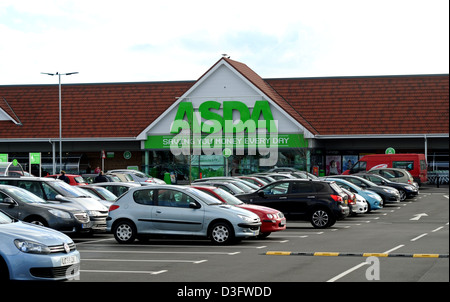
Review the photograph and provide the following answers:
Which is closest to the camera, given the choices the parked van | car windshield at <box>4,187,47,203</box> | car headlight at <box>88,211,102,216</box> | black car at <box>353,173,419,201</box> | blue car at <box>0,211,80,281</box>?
blue car at <box>0,211,80,281</box>

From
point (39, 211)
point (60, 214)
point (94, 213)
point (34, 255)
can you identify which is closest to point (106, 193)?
point (94, 213)

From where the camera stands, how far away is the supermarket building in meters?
56.9

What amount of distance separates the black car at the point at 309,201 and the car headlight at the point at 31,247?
14.4m

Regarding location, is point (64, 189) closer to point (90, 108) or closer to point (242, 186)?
point (242, 186)

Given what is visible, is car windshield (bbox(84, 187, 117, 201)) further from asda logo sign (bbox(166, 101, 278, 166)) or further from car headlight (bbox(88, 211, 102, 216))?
asda logo sign (bbox(166, 101, 278, 166))

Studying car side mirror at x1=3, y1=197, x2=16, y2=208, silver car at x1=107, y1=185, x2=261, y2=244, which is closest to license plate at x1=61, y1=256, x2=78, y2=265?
car side mirror at x1=3, y1=197, x2=16, y2=208

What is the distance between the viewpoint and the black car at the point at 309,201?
84.3 feet

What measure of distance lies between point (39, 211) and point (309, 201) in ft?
29.6

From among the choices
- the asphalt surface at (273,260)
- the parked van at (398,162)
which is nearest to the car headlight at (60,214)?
the asphalt surface at (273,260)

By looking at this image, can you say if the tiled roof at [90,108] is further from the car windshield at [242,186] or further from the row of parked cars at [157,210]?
the row of parked cars at [157,210]

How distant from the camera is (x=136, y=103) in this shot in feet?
203

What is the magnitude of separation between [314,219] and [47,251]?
14.7 m
